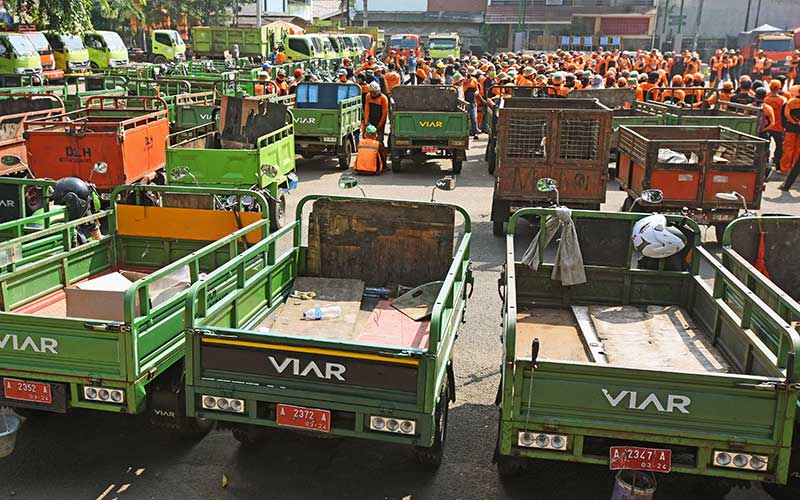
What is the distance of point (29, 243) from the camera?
6.26 m

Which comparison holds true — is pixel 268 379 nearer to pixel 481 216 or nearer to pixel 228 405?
Result: pixel 228 405

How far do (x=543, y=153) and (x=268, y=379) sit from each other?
752 centimetres

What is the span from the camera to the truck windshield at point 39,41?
92.1 ft

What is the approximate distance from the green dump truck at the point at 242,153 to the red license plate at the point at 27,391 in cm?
523

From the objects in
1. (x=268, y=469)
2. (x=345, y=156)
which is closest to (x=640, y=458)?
(x=268, y=469)

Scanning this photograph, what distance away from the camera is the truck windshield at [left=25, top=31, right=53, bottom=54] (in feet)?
92.1

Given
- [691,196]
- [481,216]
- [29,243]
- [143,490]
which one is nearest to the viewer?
[143,490]

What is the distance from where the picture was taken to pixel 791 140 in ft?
50.6

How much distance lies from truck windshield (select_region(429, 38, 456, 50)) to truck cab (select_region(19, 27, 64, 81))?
2241 centimetres

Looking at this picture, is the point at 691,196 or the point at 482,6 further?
the point at 482,6

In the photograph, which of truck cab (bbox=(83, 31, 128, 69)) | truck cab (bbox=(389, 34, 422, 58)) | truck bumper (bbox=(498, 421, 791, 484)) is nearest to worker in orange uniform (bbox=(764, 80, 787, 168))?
truck bumper (bbox=(498, 421, 791, 484))

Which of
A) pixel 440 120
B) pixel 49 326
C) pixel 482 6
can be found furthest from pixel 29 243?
pixel 482 6

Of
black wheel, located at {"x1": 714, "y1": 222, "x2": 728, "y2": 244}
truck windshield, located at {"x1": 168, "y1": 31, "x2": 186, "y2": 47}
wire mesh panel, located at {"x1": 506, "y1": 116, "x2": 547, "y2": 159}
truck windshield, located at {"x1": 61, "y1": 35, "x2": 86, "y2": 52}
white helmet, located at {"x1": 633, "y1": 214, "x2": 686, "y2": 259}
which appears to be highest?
truck windshield, located at {"x1": 168, "y1": 31, "x2": 186, "y2": 47}

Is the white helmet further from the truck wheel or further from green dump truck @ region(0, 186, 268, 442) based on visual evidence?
green dump truck @ region(0, 186, 268, 442)
